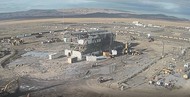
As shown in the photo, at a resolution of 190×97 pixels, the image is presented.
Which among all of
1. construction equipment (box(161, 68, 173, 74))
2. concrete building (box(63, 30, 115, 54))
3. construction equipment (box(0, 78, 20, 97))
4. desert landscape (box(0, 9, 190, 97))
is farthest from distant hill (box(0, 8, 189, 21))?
construction equipment (box(0, 78, 20, 97))

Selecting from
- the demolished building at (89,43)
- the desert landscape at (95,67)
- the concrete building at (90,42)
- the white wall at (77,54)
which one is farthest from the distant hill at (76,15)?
the white wall at (77,54)

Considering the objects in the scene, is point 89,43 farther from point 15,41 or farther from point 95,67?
point 15,41

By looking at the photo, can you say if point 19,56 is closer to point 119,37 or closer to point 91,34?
point 91,34

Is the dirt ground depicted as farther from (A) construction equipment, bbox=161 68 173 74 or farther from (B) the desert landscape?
(A) construction equipment, bbox=161 68 173 74

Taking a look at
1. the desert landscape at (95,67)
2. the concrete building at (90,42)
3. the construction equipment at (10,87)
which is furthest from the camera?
the concrete building at (90,42)

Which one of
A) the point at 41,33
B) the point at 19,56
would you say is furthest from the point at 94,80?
the point at 41,33

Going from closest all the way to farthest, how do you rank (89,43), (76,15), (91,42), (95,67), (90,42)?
1. (95,67)
2. (89,43)
3. (90,42)
4. (91,42)
5. (76,15)

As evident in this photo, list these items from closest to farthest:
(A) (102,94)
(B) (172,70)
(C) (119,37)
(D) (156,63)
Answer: (A) (102,94) → (B) (172,70) → (D) (156,63) → (C) (119,37)

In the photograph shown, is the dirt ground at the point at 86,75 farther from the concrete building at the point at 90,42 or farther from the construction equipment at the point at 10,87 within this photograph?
the concrete building at the point at 90,42

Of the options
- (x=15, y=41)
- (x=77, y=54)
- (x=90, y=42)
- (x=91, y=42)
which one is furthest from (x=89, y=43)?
(x=15, y=41)
